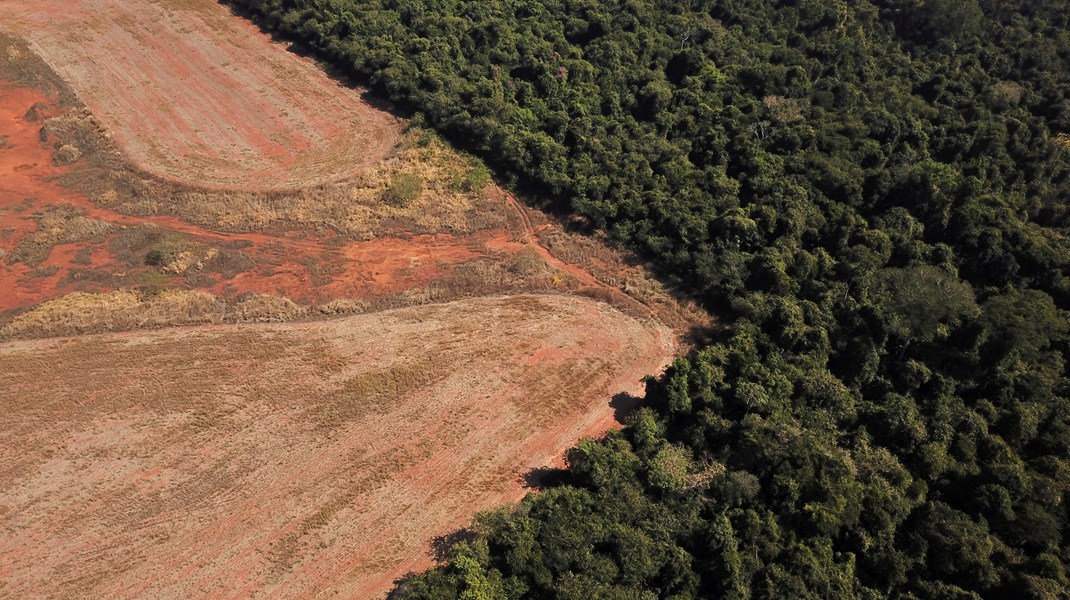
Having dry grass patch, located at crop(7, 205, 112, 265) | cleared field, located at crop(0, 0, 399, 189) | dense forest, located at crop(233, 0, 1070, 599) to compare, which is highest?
dense forest, located at crop(233, 0, 1070, 599)

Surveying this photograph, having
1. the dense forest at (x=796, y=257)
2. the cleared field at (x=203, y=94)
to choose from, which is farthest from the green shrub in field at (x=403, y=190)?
the dense forest at (x=796, y=257)

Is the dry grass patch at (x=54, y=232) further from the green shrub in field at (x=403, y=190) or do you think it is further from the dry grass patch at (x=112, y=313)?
the green shrub in field at (x=403, y=190)

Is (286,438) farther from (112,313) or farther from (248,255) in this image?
(248,255)

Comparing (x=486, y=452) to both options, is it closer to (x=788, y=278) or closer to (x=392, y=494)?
(x=392, y=494)

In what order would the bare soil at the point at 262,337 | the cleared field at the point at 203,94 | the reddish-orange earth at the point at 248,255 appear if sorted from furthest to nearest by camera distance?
1. the cleared field at the point at 203,94
2. the reddish-orange earth at the point at 248,255
3. the bare soil at the point at 262,337

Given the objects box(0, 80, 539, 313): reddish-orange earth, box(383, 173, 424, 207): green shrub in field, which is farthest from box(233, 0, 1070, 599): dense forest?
box(0, 80, 539, 313): reddish-orange earth

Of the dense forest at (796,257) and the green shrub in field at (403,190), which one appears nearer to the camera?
the dense forest at (796,257)

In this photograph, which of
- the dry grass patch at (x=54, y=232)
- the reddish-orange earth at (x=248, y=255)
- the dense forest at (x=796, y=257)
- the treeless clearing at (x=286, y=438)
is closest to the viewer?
the dense forest at (x=796, y=257)

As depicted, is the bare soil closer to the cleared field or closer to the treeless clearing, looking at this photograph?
the treeless clearing
